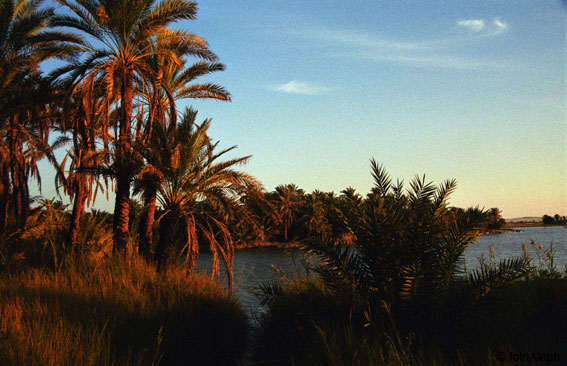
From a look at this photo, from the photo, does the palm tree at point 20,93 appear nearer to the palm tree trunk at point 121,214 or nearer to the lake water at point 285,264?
the palm tree trunk at point 121,214

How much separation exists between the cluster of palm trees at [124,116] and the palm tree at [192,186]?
35mm

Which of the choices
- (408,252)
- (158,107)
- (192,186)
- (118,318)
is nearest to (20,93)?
(158,107)

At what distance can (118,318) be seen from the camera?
7.50 meters

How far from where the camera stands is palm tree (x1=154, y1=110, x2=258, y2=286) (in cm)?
1255

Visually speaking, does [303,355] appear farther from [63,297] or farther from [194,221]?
[194,221]

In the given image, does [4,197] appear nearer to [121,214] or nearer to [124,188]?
[121,214]

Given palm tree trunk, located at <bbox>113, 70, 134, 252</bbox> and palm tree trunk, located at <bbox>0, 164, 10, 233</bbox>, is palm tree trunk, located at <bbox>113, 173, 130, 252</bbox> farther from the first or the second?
palm tree trunk, located at <bbox>0, 164, 10, 233</bbox>

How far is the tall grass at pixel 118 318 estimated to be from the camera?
212 inches

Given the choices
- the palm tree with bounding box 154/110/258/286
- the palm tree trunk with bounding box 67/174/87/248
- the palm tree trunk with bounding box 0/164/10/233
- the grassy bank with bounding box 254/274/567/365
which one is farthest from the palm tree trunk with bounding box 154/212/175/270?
the palm tree trunk with bounding box 0/164/10/233

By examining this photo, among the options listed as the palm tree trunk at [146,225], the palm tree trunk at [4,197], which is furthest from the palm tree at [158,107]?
the palm tree trunk at [4,197]

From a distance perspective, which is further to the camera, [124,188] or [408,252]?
[124,188]

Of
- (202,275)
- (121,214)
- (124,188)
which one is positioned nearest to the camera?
(202,275)

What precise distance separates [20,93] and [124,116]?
18.2ft

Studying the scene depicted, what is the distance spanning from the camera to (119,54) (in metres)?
14.9
